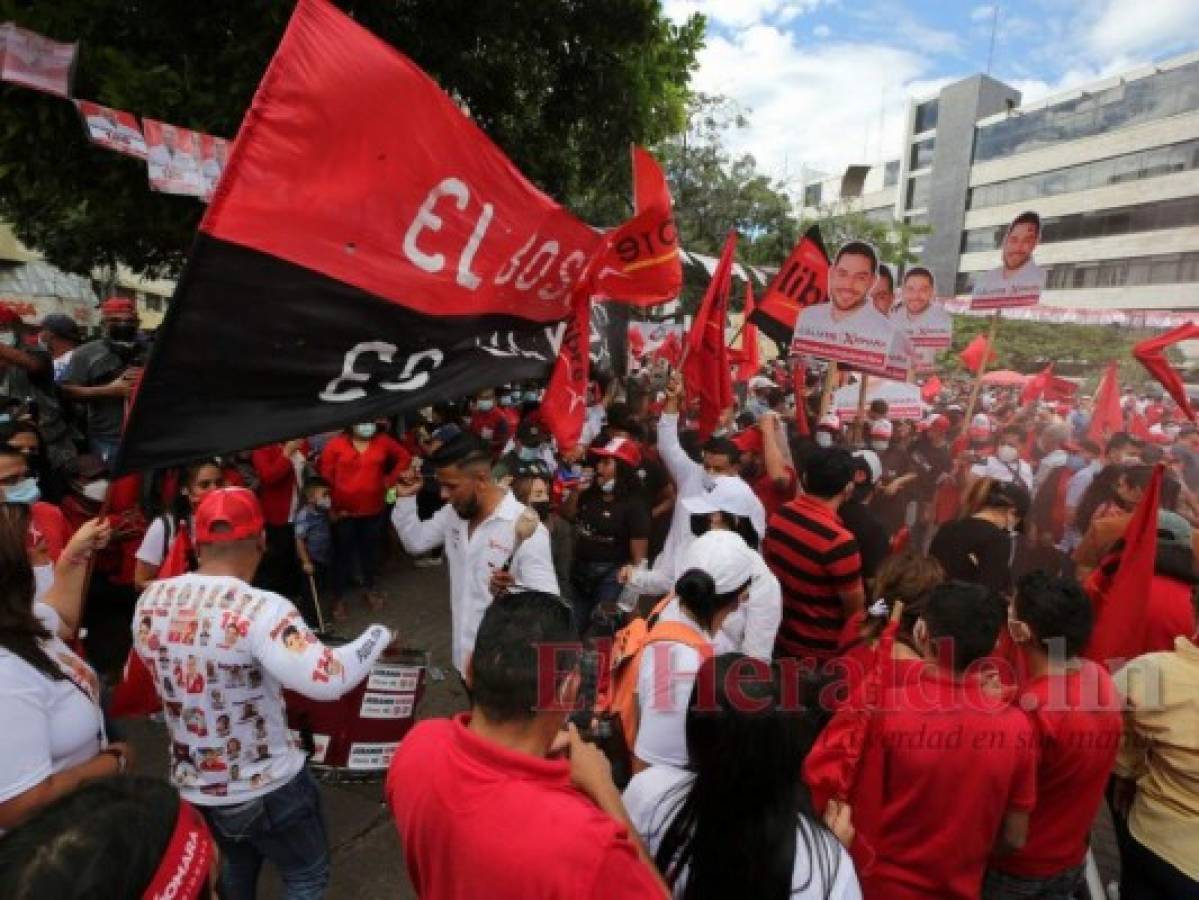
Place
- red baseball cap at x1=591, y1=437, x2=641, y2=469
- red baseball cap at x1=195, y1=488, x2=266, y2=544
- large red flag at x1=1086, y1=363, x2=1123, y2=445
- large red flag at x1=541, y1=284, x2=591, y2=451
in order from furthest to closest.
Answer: large red flag at x1=1086, y1=363, x2=1123, y2=445 → red baseball cap at x1=591, y1=437, x2=641, y2=469 → large red flag at x1=541, y1=284, x2=591, y2=451 → red baseball cap at x1=195, y1=488, x2=266, y2=544

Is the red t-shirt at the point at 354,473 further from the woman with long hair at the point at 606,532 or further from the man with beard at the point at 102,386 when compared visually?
the woman with long hair at the point at 606,532

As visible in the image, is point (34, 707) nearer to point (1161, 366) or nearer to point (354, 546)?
point (354, 546)

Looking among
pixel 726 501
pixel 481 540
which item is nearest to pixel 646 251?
pixel 726 501

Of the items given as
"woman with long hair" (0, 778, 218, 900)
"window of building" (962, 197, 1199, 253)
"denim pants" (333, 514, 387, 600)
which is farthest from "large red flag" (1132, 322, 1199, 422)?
"window of building" (962, 197, 1199, 253)

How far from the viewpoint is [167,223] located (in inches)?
282

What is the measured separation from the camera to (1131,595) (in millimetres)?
2922

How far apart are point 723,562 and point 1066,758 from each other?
1193 mm

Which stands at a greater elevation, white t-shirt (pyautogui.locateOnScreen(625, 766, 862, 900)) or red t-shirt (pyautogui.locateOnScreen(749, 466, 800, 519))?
red t-shirt (pyautogui.locateOnScreen(749, 466, 800, 519))

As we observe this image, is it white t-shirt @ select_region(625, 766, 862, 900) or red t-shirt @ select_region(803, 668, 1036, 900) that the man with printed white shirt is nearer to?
white t-shirt @ select_region(625, 766, 862, 900)

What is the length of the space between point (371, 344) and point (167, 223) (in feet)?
20.8

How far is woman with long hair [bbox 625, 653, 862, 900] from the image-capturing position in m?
1.56

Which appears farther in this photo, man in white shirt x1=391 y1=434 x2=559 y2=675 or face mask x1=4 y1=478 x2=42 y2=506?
man in white shirt x1=391 y1=434 x2=559 y2=675

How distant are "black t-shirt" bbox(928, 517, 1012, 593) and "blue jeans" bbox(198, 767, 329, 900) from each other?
3.25 meters

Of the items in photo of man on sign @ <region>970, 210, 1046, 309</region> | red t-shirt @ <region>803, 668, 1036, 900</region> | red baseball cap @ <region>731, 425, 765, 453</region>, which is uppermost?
photo of man on sign @ <region>970, 210, 1046, 309</region>
